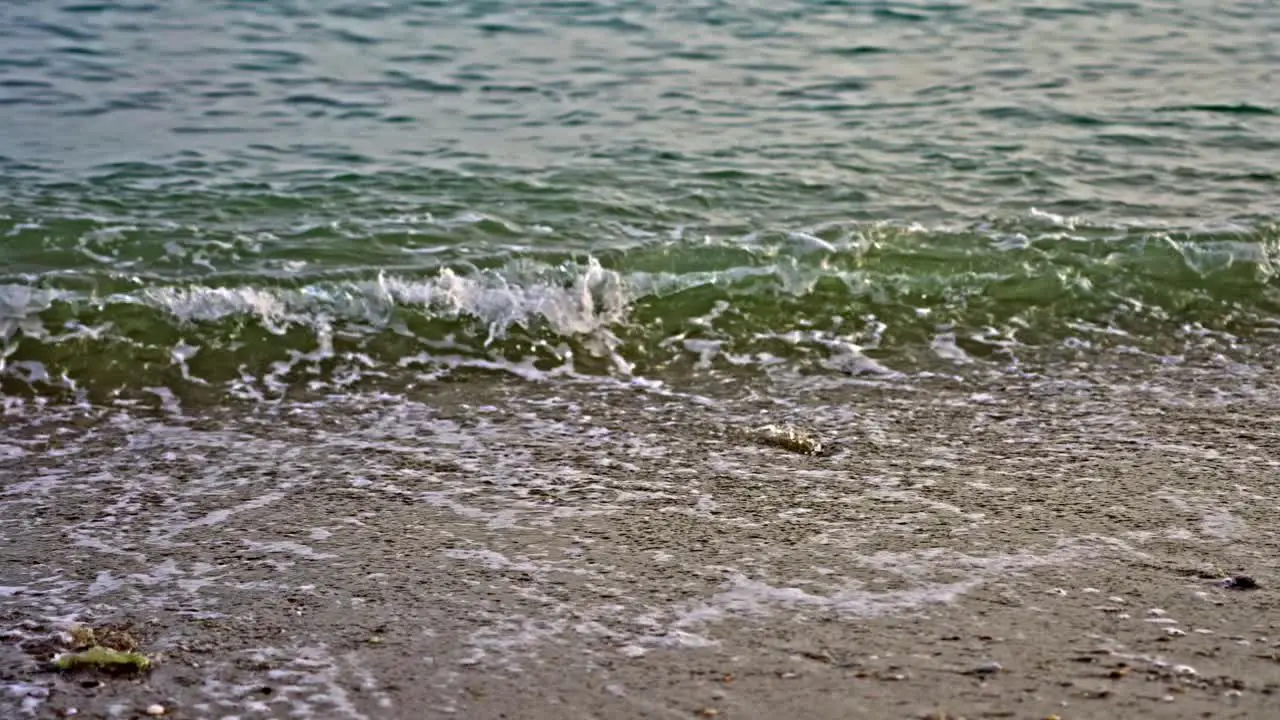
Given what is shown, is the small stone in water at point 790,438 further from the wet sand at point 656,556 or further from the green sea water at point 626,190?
the green sea water at point 626,190

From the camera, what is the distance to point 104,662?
9.90 feet

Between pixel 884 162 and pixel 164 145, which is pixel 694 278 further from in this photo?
pixel 164 145

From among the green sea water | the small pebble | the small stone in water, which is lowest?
the small stone in water

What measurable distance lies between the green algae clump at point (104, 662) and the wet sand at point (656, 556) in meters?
0.04

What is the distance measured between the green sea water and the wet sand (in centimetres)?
57

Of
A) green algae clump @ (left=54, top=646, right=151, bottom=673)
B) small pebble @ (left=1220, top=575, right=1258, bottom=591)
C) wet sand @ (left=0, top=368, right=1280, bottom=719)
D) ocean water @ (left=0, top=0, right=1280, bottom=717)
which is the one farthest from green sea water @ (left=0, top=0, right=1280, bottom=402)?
green algae clump @ (left=54, top=646, right=151, bottom=673)

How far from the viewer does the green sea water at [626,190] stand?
5438mm

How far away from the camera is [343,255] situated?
Answer: 6.45m

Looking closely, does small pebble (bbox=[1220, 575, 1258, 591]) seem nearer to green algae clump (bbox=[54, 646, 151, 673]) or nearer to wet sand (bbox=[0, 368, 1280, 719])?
wet sand (bbox=[0, 368, 1280, 719])

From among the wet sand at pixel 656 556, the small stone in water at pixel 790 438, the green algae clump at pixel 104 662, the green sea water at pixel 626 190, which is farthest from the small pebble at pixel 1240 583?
the green algae clump at pixel 104 662

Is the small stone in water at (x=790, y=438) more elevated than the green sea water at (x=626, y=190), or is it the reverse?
the green sea water at (x=626, y=190)

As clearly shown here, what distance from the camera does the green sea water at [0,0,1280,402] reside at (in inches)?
214

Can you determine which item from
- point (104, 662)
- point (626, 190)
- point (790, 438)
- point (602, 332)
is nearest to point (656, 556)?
point (790, 438)

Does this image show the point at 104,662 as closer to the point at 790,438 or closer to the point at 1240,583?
the point at 790,438
